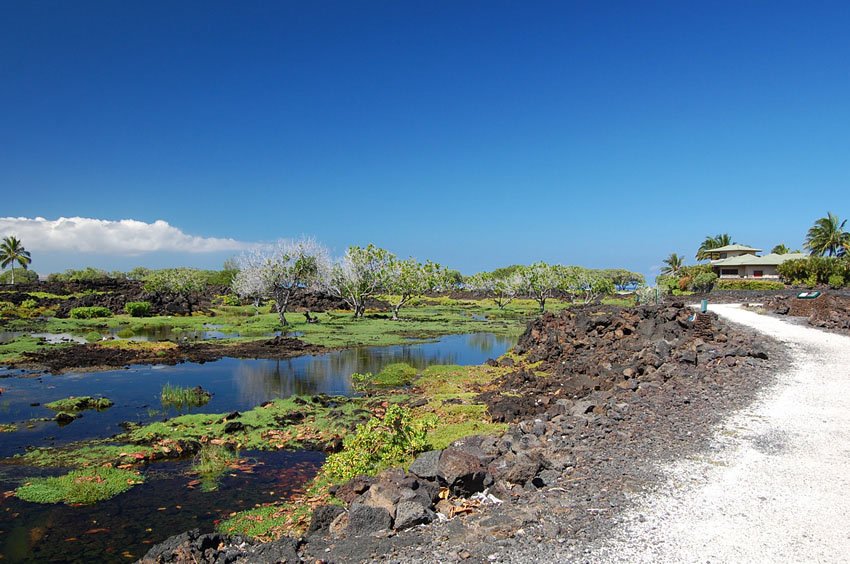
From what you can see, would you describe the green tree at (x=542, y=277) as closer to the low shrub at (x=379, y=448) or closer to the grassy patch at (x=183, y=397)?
the grassy patch at (x=183, y=397)

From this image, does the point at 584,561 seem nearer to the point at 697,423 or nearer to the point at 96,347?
the point at 697,423

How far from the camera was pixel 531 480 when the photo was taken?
30.9 feet

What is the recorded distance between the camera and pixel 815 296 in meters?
35.8

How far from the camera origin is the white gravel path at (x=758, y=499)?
6.90 metres

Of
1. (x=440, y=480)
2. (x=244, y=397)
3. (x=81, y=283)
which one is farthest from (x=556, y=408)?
(x=81, y=283)

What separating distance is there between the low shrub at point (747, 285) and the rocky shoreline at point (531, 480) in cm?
4868

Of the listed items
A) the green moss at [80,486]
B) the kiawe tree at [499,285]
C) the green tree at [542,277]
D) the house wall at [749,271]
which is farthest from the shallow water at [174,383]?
the house wall at [749,271]

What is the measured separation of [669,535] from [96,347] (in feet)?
120

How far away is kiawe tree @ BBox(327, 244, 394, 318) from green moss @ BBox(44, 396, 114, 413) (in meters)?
38.6

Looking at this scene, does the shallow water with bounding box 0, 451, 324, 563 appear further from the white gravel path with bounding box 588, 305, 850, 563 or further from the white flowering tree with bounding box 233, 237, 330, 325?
the white flowering tree with bounding box 233, 237, 330, 325

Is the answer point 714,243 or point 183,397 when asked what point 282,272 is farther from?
point 714,243

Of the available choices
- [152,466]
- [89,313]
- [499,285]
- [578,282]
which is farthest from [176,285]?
[152,466]

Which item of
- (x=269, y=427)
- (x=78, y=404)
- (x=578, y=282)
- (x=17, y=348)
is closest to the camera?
(x=269, y=427)

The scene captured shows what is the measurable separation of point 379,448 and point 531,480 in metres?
4.77
